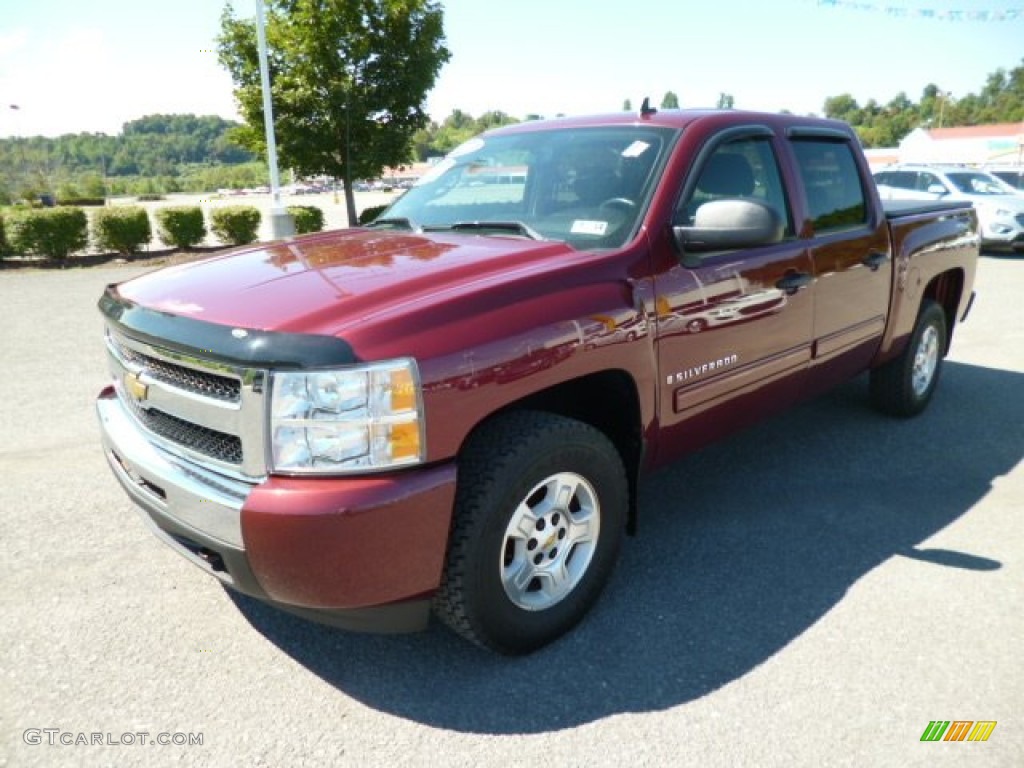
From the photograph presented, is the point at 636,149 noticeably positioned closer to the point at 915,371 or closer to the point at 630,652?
the point at 630,652

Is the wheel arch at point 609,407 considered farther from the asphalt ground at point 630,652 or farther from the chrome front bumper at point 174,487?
the chrome front bumper at point 174,487

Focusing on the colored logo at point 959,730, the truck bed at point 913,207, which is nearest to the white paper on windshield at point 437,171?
the truck bed at point 913,207

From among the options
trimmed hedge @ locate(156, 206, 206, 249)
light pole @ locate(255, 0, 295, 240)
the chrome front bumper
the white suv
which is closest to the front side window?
the chrome front bumper

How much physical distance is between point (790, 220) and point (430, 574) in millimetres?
2460

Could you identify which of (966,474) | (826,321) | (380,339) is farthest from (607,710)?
(966,474)

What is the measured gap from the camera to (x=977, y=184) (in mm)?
14898

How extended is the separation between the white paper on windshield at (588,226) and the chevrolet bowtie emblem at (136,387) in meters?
1.66

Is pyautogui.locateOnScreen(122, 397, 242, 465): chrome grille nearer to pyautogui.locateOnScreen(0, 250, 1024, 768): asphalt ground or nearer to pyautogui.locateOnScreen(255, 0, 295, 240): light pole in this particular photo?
pyautogui.locateOnScreen(0, 250, 1024, 768): asphalt ground

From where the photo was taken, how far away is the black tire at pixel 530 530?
2.36 meters

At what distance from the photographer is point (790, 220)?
3623 mm

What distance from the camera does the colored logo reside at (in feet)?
7.54

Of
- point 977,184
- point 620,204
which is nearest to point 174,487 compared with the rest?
point 620,204

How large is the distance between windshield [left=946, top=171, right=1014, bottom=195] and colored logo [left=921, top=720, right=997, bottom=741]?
48.4 ft

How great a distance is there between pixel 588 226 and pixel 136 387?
68.6 inches
